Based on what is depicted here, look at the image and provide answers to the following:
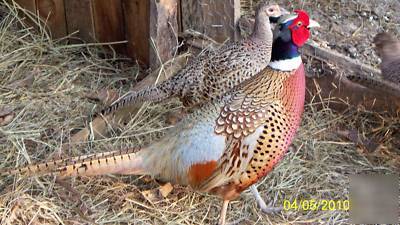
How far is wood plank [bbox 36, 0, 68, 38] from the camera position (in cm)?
454

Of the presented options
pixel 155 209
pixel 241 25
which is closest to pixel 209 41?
pixel 241 25

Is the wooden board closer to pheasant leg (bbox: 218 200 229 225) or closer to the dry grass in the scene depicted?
the dry grass

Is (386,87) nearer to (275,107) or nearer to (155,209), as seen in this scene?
(275,107)

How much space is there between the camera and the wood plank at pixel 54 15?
4535mm

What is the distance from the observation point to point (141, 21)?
430cm

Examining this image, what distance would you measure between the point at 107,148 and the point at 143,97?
38cm

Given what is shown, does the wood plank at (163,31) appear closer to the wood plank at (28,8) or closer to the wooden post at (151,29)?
the wooden post at (151,29)

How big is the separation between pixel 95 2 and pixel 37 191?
5.51ft

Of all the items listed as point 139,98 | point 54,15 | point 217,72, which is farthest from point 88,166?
point 54,15

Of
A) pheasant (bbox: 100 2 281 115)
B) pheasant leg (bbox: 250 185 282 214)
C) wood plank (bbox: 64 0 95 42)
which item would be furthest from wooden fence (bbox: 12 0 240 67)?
pheasant leg (bbox: 250 185 282 214)
